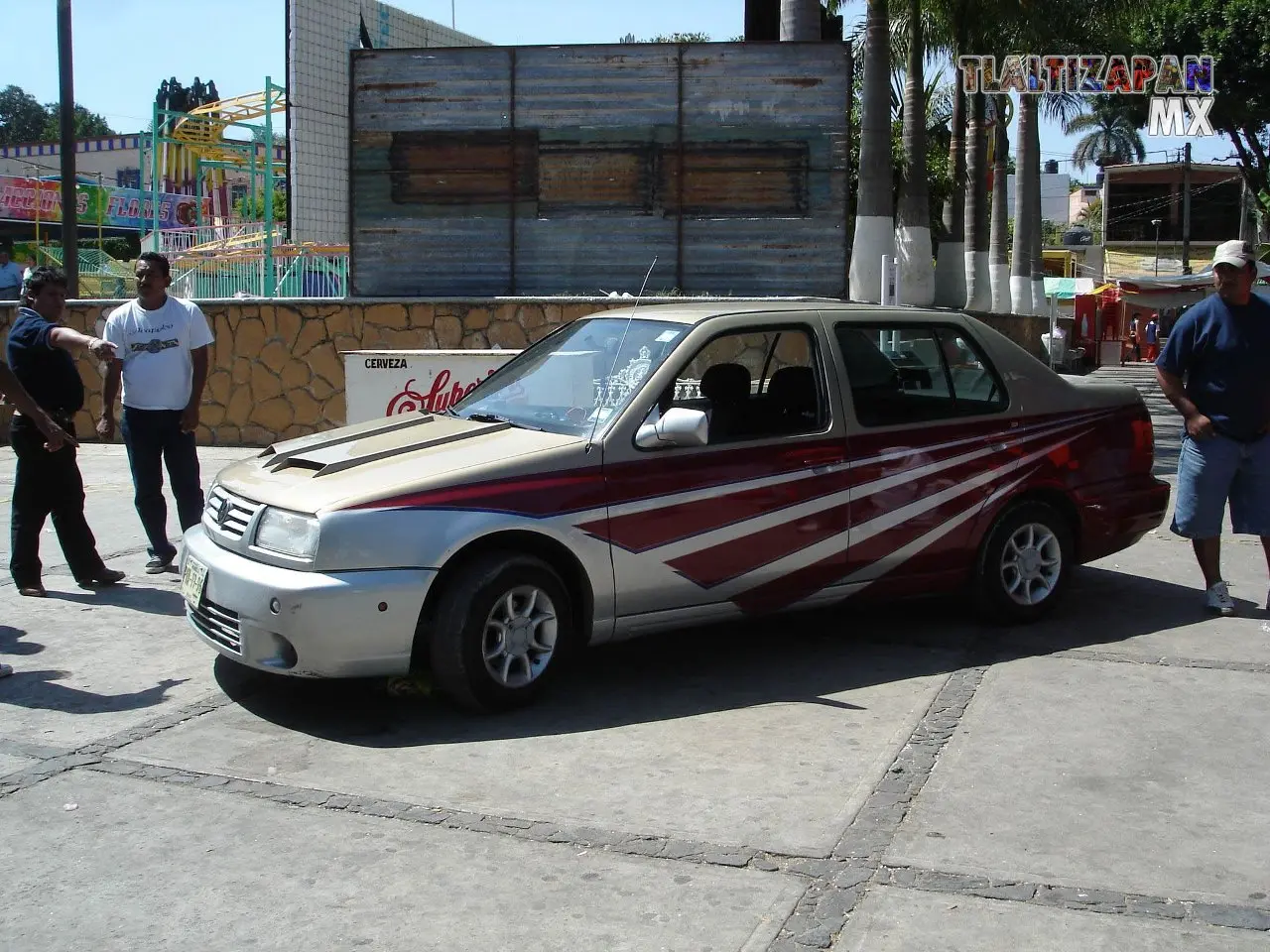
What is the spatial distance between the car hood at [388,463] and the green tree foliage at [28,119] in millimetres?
115558

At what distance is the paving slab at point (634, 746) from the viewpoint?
14.5 feet

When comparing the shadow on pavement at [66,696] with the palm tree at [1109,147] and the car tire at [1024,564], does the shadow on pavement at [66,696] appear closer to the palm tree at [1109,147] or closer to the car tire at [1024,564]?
the car tire at [1024,564]

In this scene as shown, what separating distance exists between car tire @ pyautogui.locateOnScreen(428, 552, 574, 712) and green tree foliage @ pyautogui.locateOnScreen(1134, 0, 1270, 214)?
108ft

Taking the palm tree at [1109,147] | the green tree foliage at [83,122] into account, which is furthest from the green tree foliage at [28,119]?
the palm tree at [1109,147]

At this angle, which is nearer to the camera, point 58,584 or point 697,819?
point 697,819

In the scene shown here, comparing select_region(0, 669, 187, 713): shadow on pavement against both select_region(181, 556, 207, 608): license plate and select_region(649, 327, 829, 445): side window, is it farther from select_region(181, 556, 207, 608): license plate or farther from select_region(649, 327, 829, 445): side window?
select_region(649, 327, 829, 445): side window

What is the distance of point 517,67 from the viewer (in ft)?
49.9

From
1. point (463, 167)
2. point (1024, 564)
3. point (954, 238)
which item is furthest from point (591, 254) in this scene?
point (954, 238)

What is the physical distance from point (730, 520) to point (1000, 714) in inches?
52.8

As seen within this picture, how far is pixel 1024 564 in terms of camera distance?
6.72 m

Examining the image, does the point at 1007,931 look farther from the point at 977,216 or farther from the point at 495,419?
the point at 977,216

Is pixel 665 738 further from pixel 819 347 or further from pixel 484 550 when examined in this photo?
pixel 819 347

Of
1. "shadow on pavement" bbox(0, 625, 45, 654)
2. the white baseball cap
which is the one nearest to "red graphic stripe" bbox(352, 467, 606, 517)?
"shadow on pavement" bbox(0, 625, 45, 654)

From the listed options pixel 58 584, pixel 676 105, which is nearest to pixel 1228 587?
pixel 58 584
